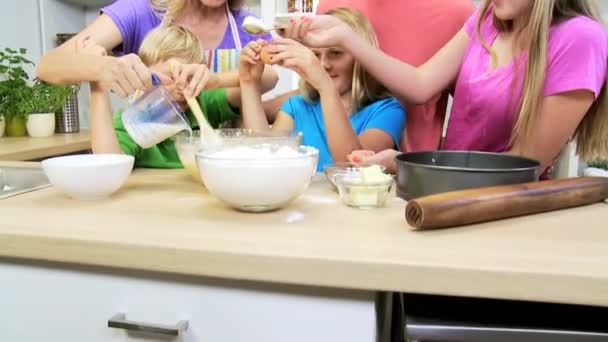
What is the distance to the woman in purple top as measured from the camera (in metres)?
1.12

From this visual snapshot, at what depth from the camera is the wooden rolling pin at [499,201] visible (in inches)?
23.6

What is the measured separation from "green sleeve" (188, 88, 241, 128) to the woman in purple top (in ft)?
0.21

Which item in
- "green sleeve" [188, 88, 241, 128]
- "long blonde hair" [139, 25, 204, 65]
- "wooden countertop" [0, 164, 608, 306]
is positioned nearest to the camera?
"wooden countertop" [0, 164, 608, 306]

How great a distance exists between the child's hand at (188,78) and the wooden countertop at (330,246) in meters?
0.33

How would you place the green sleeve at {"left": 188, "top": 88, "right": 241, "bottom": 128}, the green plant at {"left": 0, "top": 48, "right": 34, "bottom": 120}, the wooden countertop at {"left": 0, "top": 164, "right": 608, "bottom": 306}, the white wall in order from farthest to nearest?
the white wall, the green plant at {"left": 0, "top": 48, "right": 34, "bottom": 120}, the green sleeve at {"left": 188, "top": 88, "right": 241, "bottom": 128}, the wooden countertop at {"left": 0, "top": 164, "right": 608, "bottom": 306}

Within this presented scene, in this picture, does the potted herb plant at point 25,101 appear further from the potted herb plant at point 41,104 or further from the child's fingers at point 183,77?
the child's fingers at point 183,77

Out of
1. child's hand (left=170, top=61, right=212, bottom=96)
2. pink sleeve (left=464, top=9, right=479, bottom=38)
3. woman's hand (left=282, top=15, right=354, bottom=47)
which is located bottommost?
child's hand (left=170, top=61, right=212, bottom=96)

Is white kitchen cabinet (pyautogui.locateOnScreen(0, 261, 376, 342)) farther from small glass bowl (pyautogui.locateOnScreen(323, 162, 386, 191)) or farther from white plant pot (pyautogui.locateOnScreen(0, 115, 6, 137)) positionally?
white plant pot (pyautogui.locateOnScreen(0, 115, 6, 137))

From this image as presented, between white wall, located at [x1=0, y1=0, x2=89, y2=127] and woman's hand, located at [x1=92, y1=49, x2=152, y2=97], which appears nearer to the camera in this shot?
woman's hand, located at [x1=92, y1=49, x2=152, y2=97]

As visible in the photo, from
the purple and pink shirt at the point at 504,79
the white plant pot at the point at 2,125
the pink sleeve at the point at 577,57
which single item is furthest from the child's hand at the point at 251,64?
the white plant pot at the point at 2,125

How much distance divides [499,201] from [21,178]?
2.76 ft

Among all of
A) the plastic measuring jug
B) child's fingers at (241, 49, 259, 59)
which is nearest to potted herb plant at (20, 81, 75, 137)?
child's fingers at (241, 49, 259, 59)

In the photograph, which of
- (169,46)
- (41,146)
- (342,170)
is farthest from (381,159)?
(41,146)

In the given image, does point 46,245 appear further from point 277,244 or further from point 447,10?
point 447,10
